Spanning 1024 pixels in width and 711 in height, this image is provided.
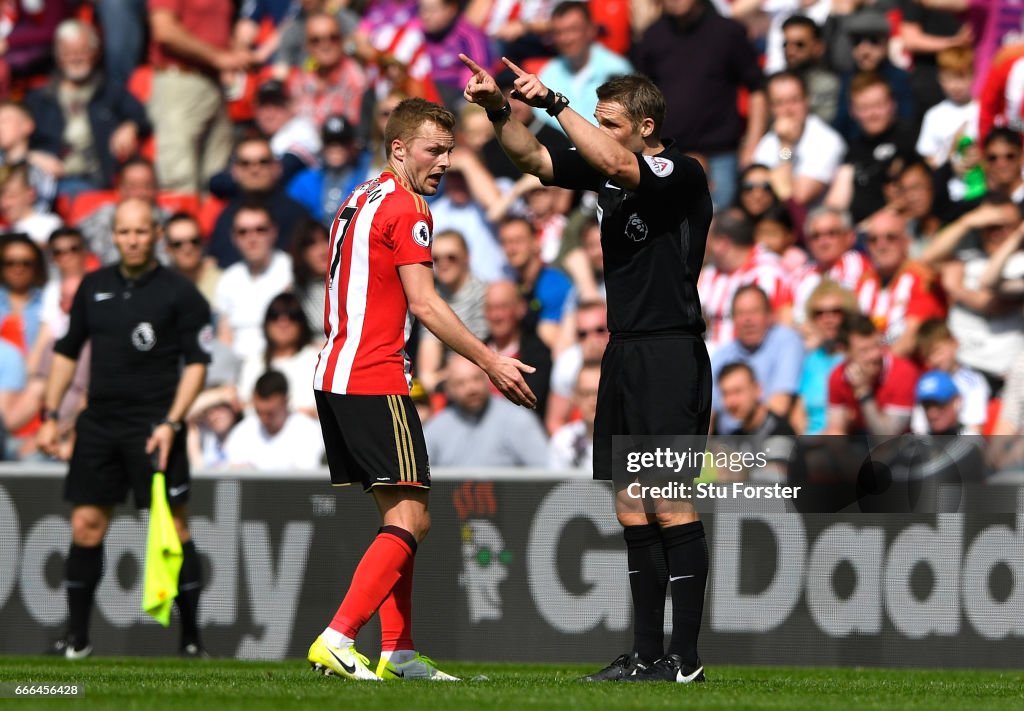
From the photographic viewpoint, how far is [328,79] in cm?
1467

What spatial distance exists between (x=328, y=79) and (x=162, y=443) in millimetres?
5983

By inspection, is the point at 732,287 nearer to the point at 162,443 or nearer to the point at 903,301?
the point at 903,301

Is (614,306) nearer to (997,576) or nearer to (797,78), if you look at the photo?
(997,576)

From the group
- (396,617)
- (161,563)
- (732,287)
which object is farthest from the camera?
(732,287)

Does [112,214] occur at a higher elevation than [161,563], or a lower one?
higher

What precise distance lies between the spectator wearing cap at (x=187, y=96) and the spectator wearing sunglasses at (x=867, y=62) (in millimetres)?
5236

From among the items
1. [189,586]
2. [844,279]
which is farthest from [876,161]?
[189,586]

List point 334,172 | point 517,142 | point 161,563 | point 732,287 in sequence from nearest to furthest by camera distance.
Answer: point 517,142, point 161,563, point 732,287, point 334,172

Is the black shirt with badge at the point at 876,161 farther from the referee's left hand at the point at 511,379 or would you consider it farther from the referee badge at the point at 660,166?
the referee's left hand at the point at 511,379

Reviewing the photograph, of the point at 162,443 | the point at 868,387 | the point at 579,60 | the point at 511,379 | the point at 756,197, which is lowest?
the point at 162,443

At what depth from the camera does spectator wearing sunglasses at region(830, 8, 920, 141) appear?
502 inches

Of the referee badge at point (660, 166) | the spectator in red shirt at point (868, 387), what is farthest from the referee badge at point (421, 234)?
the spectator in red shirt at point (868, 387)

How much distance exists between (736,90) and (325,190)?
10.9 feet

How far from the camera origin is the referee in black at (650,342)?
274 inches
